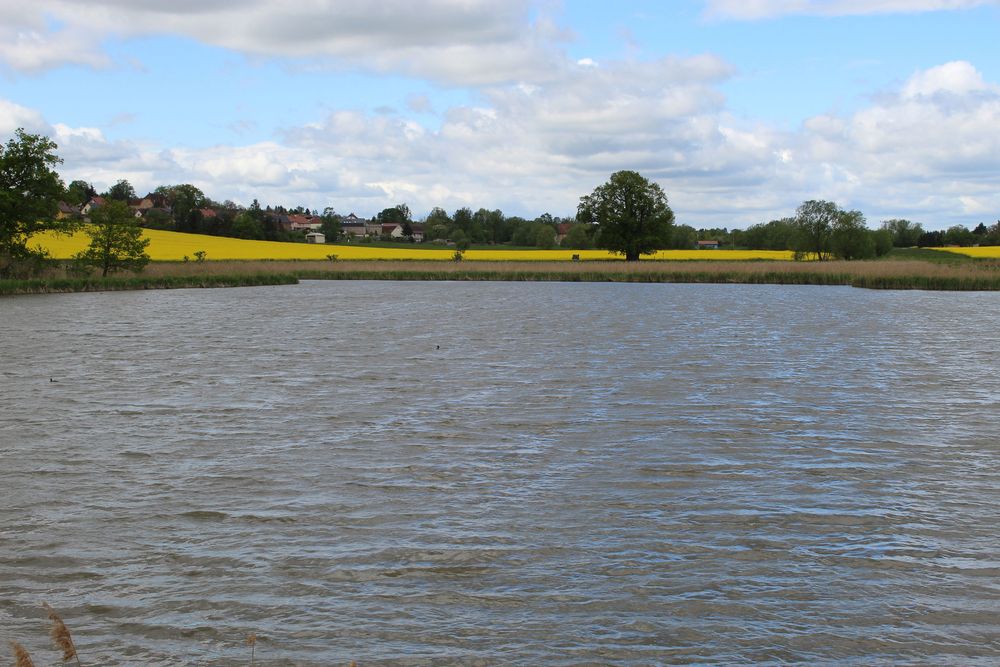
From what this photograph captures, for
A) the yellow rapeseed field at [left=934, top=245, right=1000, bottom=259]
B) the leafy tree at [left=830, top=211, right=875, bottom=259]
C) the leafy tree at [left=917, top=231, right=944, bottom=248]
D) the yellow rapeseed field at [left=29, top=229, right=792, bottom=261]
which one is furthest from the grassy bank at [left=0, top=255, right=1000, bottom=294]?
the leafy tree at [left=917, top=231, right=944, bottom=248]

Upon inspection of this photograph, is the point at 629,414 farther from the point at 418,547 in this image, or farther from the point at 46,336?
the point at 46,336

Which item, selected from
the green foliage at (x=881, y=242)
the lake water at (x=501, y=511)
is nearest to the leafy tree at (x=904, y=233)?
the green foliage at (x=881, y=242)

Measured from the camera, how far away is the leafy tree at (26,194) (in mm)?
44031

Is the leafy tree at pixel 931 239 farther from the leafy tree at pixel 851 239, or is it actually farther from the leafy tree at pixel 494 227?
the leafy tree at pixel 494 227

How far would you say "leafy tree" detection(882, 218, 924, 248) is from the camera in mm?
135125

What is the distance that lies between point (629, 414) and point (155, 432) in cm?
621

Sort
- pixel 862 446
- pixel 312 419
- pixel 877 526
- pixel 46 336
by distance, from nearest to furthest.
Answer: pixel 877 526, pixel 862 446, pixel 312 419, pixel 46 336

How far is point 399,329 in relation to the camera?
91.6ft

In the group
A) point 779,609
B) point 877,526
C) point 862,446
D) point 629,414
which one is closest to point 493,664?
point 779,609

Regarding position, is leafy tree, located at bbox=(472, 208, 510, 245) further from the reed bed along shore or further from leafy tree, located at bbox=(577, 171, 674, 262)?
the reed bed along shore

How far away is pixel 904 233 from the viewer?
139 meters

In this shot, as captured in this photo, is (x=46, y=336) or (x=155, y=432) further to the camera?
(x=46, y=336)

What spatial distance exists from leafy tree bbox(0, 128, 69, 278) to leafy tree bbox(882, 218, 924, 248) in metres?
114

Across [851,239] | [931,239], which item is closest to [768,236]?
[931,239]
